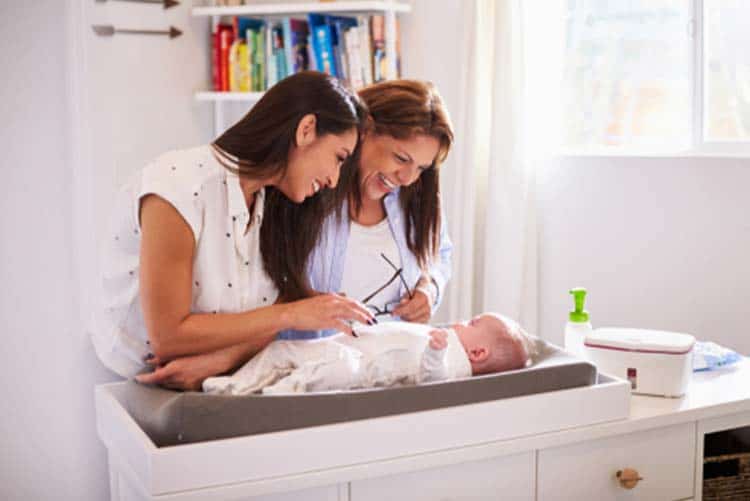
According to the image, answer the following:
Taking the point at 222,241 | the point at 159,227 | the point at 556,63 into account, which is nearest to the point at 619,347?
the point at 222,241

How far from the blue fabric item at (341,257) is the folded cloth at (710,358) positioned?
61 centimetres

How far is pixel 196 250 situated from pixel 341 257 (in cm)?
51

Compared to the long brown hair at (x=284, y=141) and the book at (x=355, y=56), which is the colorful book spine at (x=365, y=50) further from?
the long brown hair at (x=284, y=141)

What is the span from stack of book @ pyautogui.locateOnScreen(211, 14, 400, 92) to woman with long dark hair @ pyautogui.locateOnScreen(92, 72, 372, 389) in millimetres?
1495

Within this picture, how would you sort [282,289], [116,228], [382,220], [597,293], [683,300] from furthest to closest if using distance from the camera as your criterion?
[597,293], [683,300], [382,220], [282,289], [116,228]

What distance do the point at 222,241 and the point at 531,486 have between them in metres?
0.70

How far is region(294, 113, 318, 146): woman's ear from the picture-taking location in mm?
1557

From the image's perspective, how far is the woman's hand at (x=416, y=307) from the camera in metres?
1.99

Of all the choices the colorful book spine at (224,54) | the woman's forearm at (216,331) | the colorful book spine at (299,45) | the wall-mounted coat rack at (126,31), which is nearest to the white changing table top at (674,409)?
the woman's forearm at (216,331)

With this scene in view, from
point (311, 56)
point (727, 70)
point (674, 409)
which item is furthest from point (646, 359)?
point (311, 56)

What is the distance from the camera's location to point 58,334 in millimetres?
2852

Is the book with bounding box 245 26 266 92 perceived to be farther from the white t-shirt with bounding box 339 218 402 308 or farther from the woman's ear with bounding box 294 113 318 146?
the woman's ear with bounding box 294 113 318 146

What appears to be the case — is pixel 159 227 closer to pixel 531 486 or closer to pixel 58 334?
pixel 531 486

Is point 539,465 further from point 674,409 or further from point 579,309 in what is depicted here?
point 579,309
